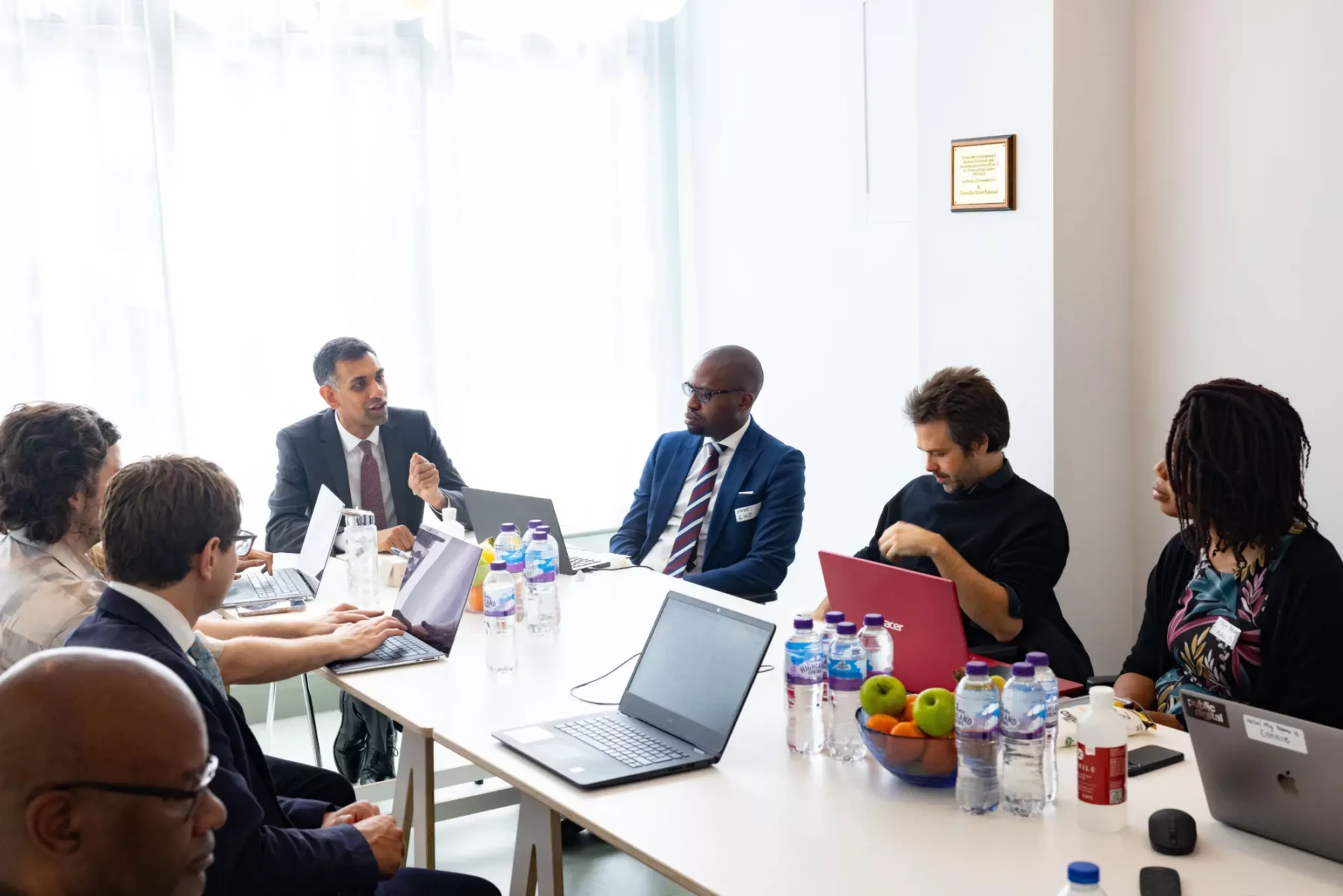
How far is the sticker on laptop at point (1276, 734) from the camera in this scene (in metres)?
1.75

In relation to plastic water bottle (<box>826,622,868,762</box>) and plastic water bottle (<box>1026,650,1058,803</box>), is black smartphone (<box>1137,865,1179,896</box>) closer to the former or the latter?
plastic water bottle (<box>1026,650,1058,803</box>)

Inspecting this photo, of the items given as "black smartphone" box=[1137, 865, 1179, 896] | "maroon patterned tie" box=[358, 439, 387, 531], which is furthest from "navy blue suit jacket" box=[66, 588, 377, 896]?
"maroon patterned tie" box=[358, 439, 387, 531]

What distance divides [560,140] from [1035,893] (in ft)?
14.1

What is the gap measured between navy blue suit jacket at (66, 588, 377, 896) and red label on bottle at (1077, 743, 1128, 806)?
3.68 feet

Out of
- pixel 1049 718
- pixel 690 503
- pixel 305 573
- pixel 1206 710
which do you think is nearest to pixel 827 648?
pixel 1049 718

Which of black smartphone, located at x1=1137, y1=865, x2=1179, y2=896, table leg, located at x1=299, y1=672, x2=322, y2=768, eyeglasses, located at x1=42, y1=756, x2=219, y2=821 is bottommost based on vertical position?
table leg, located at x1=299, y1=672, x2=322, y2=768

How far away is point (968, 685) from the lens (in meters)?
2.01

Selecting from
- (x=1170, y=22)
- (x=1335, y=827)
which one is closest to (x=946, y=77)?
(x=1170, y=22)

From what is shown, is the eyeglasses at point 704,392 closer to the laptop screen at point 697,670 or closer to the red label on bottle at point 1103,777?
the laptop screen at point 697,670

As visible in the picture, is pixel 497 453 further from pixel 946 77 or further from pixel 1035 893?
pixel 1035 893

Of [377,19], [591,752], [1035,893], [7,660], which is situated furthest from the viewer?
[377,19]

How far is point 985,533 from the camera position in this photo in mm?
3279

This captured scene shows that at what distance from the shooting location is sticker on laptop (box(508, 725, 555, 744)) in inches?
94.0

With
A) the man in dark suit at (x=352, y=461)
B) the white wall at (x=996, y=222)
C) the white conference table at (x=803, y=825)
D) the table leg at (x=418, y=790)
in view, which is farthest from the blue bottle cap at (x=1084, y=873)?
the man in dark suit at (x=352, y=461)
